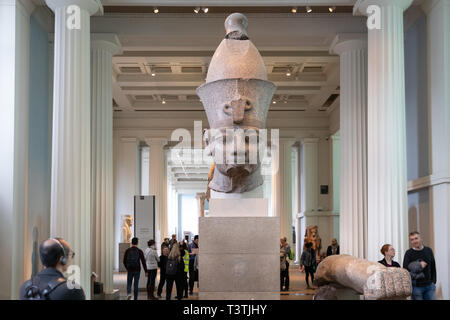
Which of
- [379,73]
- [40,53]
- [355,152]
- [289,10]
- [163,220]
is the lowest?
[163,220]

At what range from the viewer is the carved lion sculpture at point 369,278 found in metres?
6.33

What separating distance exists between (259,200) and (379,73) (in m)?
3.65

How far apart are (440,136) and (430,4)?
8.06 ft

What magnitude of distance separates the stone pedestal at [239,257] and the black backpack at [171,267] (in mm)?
5100

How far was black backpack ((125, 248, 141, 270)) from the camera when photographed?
471 inches

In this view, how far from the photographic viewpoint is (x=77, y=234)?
930cm

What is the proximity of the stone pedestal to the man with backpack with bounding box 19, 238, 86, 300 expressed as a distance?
A: 128 inches

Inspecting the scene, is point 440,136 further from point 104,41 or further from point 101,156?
point 104,41

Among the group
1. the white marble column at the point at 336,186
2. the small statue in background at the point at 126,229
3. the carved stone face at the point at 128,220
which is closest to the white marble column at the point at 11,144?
the small statue in background at the point at 126,229

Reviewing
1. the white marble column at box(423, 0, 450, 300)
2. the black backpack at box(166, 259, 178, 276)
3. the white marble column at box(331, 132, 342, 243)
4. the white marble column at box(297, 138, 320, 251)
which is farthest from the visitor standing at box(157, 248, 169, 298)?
the white marble column at box(331, 132, 342, 243)

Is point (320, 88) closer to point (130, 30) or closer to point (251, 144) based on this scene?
point (130, 30)

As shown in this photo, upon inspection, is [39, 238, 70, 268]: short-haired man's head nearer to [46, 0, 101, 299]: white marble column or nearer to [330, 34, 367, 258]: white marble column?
[46, 0, 101, 299]: white marble column

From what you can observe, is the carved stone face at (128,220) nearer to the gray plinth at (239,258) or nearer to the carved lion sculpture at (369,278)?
the carved lion sculpture at (369,278)

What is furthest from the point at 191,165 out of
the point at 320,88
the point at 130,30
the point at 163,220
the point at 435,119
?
the point at 435,119
